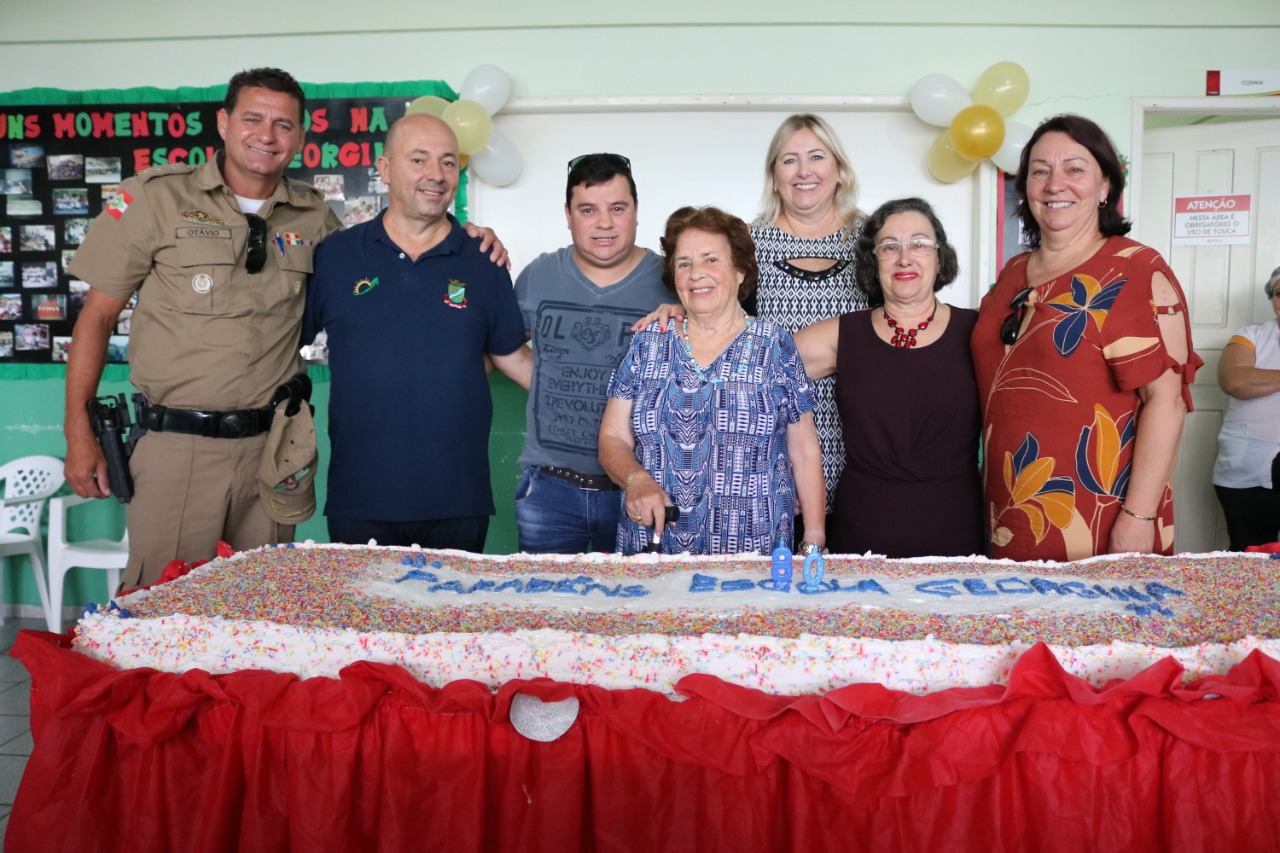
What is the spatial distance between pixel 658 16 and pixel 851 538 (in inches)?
102

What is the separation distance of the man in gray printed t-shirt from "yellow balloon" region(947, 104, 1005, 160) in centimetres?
177

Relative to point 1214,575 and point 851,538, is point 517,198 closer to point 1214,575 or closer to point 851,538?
point 851,538

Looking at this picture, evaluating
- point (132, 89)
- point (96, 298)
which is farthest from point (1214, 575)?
point (132, 89)

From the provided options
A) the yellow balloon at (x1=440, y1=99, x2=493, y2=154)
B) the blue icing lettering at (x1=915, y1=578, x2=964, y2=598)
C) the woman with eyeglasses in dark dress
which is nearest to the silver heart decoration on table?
the blue icing lettering at (x1=915, y1=578, x2=964, y2=598)

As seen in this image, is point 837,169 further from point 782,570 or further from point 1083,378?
point 782,570

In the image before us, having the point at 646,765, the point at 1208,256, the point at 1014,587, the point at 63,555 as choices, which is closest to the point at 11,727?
the point at 63,555

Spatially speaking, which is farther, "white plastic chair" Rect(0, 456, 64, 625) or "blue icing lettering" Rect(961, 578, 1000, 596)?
"white plastic chair" Rect(0, 456, 64, 625)

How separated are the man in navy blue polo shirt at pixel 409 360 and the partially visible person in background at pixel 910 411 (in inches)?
36.7

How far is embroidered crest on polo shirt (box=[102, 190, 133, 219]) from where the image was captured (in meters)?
2.25

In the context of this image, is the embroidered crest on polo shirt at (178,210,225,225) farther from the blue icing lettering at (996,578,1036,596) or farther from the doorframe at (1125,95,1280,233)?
the doorframe at (1125,95,1280,233)

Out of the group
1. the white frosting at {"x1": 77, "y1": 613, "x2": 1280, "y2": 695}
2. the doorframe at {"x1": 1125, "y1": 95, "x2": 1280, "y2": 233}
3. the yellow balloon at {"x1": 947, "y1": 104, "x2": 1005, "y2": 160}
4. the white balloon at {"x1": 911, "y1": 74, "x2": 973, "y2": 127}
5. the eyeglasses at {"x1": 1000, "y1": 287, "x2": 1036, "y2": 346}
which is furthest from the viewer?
the doorframe at {"x1": 1125, "y1": 95, "x2": 1280, "y2": 233}

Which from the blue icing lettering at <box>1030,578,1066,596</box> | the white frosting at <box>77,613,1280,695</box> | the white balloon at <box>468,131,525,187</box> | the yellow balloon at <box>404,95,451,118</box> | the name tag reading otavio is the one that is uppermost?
the yellow balloon at <box>404,95,451,118</box>

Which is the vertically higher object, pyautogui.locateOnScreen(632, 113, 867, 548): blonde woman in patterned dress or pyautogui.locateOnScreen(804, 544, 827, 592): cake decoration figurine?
pyautogui.locateOnScreen(632, 113, 867, 548): blonde woman in patterned dress

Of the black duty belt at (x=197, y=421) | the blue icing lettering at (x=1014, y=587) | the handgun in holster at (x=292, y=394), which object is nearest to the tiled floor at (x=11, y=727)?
the black duty belt at (x=197, y=421)
